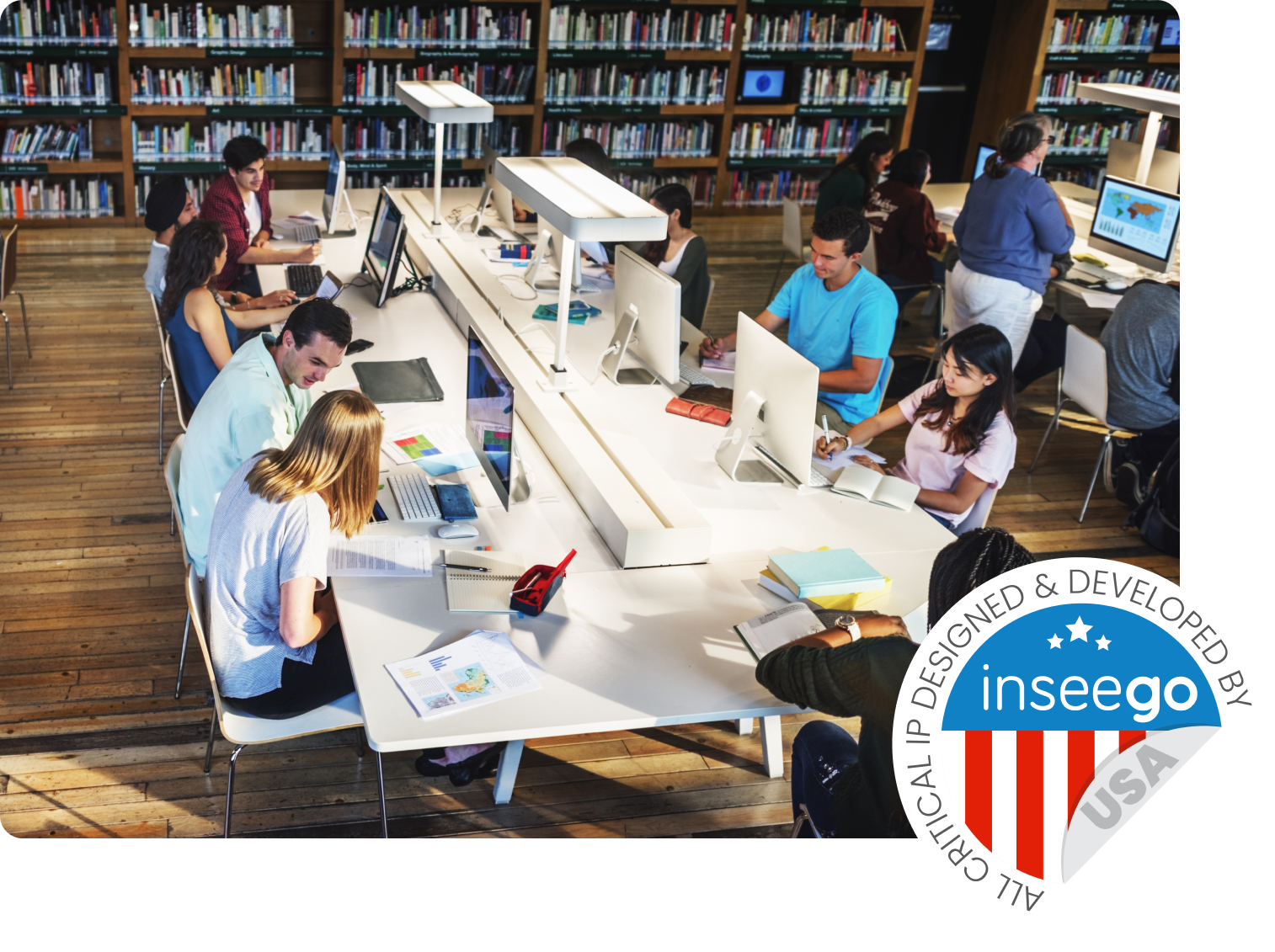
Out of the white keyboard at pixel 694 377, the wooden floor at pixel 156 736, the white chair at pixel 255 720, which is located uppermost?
the white keyboard at pixel 694 377

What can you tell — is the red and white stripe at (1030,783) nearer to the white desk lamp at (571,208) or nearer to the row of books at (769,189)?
the white desk lamp at (571,208)

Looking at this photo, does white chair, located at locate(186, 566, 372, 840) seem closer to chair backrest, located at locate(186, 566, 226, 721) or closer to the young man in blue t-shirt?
chair backrest, located at locate(186, 566, 226, 721)

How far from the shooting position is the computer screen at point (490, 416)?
2.91 metres

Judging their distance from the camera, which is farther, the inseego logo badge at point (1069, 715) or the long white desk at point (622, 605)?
the long white desk at point (622, 605)

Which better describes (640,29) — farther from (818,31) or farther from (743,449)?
(743,449)

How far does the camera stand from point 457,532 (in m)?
2.96

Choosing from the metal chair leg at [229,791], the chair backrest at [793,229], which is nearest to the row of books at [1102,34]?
the chair backrest at [793,229]

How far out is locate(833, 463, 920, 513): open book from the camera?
10.7 feet

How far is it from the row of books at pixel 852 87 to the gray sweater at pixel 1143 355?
463 centimetres

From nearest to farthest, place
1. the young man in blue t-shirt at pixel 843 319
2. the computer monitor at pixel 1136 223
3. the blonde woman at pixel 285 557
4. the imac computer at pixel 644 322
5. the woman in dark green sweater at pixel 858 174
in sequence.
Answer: the blonde woman at pixel 285 557, the imac computer at pixel 644 322, the young man in blue t-shirt at pixel 843 319, the computer monitor at pixel 1136 223, the woman in dark green sweater at pixel 858 174

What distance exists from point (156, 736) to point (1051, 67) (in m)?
8.28

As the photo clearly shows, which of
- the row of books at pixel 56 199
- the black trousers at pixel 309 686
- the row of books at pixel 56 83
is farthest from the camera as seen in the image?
the row of books at pixel 56 199

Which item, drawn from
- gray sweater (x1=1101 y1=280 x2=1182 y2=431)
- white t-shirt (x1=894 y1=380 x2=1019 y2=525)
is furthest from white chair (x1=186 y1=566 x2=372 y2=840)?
gray sweater (x1=1101 y1=280 x2=1182 y2=431)

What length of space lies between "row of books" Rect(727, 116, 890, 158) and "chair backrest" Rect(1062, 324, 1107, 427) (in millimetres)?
4442
